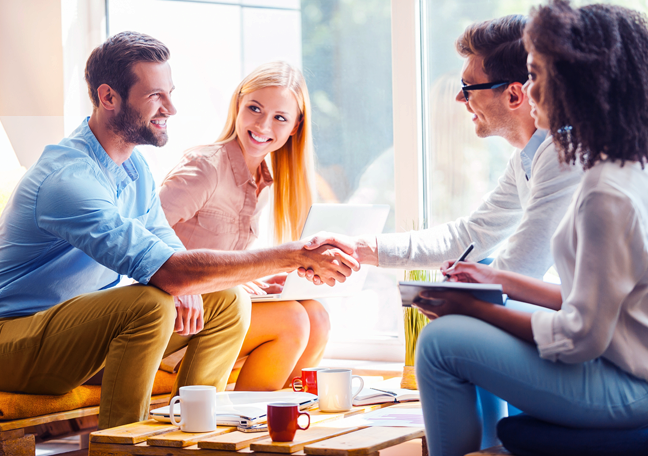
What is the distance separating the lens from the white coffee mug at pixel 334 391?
1.70 meters

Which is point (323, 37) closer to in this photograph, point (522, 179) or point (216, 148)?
point (216, 148)

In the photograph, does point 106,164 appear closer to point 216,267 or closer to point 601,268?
point 216,267

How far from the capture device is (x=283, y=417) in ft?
4.47

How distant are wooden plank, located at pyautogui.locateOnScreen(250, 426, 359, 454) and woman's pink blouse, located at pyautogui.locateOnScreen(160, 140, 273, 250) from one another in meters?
1.05

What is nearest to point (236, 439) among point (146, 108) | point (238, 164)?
point (146, 108)

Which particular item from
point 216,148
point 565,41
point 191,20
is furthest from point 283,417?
point 191,20

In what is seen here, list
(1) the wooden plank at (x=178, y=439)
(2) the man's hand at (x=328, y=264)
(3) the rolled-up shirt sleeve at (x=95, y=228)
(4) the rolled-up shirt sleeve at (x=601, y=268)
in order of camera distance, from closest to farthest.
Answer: (4) the rolled-up shirt sleeve at (x=601, y=268) → (1) the wooden plank at (x=178, y=439) → (3) the rolled-up shirt sleeve at (x=95, y=228) → (2) the man's hand at (x=328, y=264)

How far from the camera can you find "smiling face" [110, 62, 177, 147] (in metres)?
1.95

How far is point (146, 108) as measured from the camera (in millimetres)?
1988

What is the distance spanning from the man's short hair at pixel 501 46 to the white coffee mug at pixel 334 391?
35.1 inches

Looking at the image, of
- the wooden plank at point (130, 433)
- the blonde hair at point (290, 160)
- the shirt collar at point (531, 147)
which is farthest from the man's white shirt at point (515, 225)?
the wooden plank at point (130, 433)

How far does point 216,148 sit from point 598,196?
166 cm

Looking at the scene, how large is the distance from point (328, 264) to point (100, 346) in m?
0.69

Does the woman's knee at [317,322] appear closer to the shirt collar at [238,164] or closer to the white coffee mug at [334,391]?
the shirt collar at [238,164]
